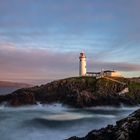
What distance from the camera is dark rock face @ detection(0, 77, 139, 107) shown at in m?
43.1

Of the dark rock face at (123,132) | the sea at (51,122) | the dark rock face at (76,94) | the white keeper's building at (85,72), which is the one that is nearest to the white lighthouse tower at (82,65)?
the white keeper's building at (85,72)

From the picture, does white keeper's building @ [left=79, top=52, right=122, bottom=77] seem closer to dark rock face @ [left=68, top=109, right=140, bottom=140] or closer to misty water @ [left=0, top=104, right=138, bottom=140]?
misty water @ [left=0, top=104, right=138, bottom=140]

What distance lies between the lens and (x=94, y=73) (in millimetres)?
61000

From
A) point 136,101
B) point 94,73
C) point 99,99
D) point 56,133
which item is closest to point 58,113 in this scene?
point 99,99

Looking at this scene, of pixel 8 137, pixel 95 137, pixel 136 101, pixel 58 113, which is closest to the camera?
pixel 95 137

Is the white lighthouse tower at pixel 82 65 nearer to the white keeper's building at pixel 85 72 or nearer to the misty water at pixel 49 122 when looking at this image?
the white keeper's building at pixel 85 72

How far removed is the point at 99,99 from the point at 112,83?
336 inches

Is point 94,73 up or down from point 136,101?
up

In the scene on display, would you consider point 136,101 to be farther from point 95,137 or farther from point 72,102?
point 95,137

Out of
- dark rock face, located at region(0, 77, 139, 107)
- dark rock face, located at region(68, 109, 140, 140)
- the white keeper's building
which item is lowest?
dark rock face, located at region(68, 109, 140, 140)

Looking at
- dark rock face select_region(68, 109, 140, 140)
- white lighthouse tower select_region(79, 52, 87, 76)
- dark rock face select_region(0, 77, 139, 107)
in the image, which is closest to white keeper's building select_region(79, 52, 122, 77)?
white lighthouse tower select_region(79, 52, 87, 76)

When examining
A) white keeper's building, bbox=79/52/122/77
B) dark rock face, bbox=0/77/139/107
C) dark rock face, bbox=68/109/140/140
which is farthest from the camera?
white keeper's building, bbox=79/52/122/77

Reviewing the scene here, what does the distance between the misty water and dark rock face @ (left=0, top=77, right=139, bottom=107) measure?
1214 millimetres

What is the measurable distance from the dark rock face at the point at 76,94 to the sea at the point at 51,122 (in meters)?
1.05
